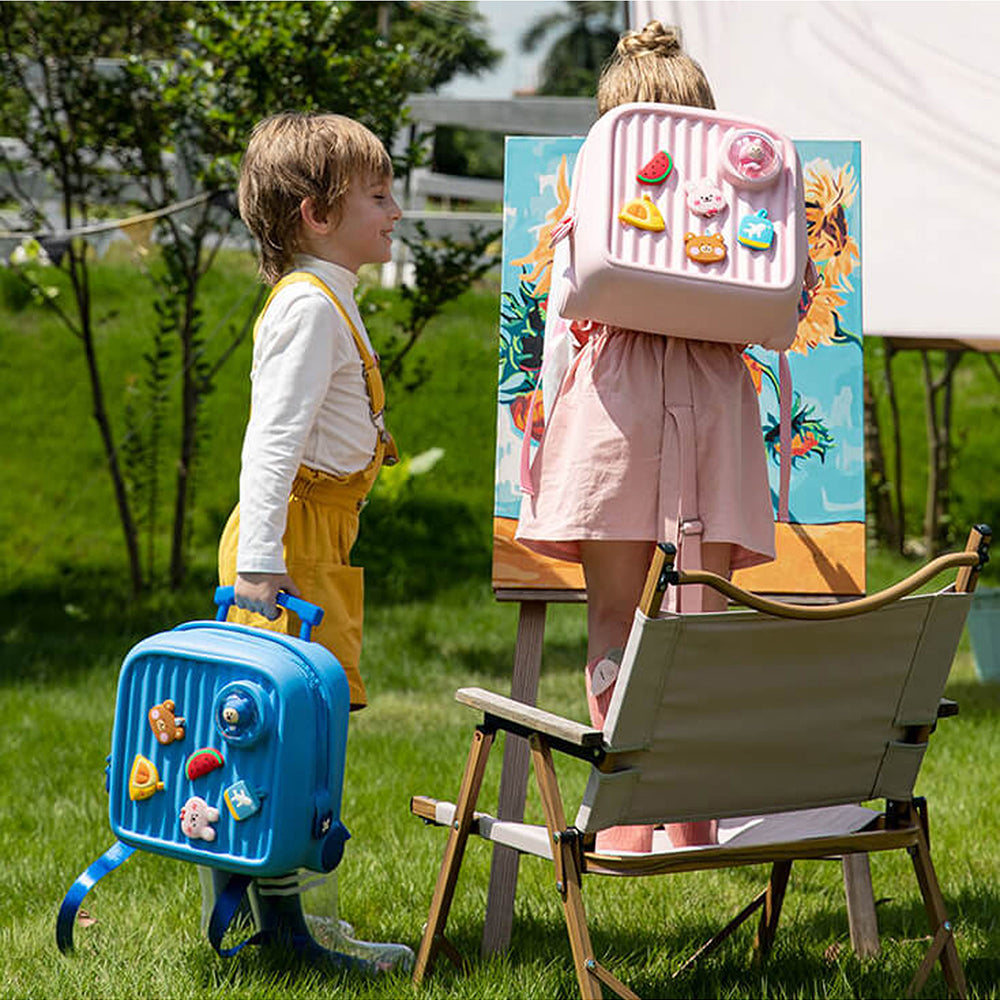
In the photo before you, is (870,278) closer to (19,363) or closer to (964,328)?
(964,328)

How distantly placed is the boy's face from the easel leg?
2.48 ft

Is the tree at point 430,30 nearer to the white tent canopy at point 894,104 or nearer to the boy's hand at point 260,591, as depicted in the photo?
the white tent canopy at point 894,104

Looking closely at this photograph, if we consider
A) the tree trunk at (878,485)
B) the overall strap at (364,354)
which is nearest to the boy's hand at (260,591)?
A: the overall strap at (364,354)

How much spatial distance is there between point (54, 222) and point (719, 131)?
23.9 feet

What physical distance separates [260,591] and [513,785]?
702 millimetres

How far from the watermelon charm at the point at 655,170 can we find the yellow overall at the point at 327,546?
1.88 ft

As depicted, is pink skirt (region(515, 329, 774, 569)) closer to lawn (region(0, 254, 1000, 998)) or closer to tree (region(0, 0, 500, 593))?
lawn (region(0, 254, 1000, 998))

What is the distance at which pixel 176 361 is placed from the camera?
354 inches

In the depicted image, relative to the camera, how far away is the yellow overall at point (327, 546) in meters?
2.67

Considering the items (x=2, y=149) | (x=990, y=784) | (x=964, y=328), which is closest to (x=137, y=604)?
(x=2, y=149)

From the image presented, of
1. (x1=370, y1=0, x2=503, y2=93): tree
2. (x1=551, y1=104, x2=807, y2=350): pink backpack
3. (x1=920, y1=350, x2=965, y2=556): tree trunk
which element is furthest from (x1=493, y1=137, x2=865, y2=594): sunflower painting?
(x1=920, y1=350, x2=965, y2=556): tree trunk

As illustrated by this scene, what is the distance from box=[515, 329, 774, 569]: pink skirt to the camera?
8.53 ft

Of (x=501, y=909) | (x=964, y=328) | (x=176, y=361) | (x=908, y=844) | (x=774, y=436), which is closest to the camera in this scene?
(x=908, y=844)

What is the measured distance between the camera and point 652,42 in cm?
278
